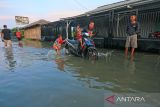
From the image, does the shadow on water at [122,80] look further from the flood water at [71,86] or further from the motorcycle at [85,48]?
the motorcycle at [85,48]

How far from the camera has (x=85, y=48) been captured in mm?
10117

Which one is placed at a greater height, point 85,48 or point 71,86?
point 85,48

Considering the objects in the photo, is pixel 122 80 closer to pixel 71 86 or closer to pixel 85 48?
pixel 71 86

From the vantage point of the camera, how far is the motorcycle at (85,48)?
9789 millimetres

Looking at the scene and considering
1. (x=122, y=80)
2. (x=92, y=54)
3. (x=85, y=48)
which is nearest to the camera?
(x=122, y=80)

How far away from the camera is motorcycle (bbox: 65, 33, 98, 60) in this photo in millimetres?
9789

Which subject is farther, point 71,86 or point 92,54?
point 92,54

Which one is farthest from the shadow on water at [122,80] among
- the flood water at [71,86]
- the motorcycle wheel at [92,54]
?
the motorcycle wheel at [92,54]

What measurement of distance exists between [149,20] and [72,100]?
975cm

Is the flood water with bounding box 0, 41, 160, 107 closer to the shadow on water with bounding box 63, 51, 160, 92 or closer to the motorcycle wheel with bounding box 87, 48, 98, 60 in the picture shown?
the shadow on water with bounding box 63, 51, 160, 92

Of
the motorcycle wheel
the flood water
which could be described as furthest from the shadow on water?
the motorcycle wheel

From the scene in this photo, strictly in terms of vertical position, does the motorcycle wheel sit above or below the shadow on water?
above

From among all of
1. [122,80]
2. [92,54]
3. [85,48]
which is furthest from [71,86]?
[85,48]

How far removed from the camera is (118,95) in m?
4.49
